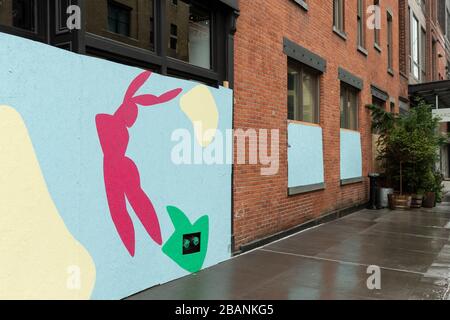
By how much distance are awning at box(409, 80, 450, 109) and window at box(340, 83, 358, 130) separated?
6512mm

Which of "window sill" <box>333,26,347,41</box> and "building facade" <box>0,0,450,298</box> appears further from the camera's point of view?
"window sill" <box>333,26,347,41</box>

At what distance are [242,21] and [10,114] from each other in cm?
439

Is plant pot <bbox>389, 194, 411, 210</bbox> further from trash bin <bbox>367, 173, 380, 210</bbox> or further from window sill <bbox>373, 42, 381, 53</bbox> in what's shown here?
window sill <bbox>373, 42, 381, 53</bbox>

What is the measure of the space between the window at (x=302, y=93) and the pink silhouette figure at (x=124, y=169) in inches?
189

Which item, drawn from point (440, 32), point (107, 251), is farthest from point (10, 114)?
point (440, 32)

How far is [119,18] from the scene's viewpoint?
196 inches

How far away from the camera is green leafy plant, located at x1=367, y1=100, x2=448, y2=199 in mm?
13430

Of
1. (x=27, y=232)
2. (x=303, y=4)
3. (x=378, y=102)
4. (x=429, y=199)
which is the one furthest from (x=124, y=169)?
(x=378, y=102)

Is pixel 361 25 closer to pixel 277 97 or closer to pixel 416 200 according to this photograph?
pixel 416 200

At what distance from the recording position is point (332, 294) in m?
5.02

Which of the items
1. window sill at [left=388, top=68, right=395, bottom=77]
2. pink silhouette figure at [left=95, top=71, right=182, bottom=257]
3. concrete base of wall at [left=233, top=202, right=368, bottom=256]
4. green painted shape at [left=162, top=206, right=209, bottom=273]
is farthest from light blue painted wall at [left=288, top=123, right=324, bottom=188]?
window sill at [left=388, top=68, right=395, bottom=77]

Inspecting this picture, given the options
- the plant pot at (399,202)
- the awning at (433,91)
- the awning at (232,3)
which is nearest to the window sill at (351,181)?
the plant pot at (399,202)

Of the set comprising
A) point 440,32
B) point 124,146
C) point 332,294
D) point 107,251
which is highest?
point 440,32
